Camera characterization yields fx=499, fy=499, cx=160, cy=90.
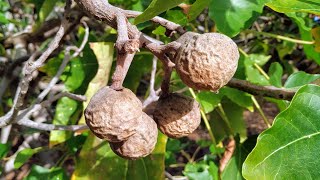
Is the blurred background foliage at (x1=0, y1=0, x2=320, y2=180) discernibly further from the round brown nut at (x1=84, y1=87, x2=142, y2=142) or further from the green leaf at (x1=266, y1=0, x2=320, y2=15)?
the round brown nut at (x1=84, y1=87, x2=142, y2=142)

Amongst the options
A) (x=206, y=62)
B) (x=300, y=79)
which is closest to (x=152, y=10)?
(x=206, y=62)

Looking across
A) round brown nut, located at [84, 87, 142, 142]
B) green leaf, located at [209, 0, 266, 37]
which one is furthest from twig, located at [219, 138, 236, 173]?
round brown nut, located at [84, 87, 142, 142]

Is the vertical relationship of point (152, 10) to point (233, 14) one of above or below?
above

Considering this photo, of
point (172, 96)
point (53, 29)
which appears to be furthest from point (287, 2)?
point (53, 29)

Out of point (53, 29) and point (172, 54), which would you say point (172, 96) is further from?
point (53, 29)

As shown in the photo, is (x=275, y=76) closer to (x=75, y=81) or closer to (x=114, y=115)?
(x=75, y=81)

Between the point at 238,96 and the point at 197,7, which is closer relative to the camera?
the point at 197,7

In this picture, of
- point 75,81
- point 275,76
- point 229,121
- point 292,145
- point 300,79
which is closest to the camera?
point 292,145
